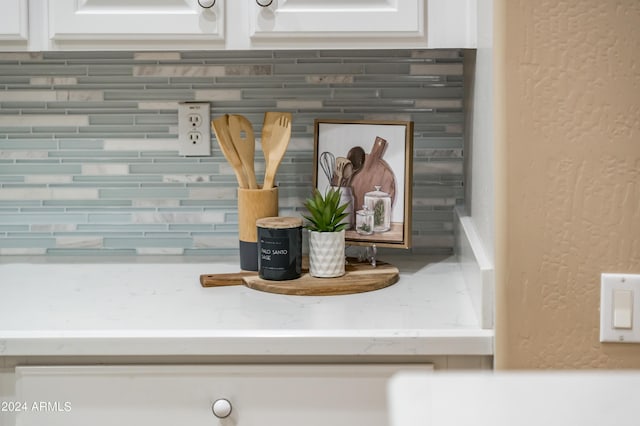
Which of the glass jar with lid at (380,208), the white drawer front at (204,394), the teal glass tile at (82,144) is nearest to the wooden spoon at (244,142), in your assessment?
the glass jar with lid at (380,208)

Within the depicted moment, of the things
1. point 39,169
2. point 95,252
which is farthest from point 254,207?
point 39,169

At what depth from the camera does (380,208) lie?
1856mm

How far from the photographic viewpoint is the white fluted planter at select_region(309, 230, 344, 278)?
5.74ft

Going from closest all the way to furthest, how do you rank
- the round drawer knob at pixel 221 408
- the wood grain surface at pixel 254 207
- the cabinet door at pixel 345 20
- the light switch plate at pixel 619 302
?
1. the light switch plate at pixel 619 302
2. the round drawer knob at pixel 221 408
3. the cabinet door at pixel 345 20
4. the wood grain surface at pixel 254 207

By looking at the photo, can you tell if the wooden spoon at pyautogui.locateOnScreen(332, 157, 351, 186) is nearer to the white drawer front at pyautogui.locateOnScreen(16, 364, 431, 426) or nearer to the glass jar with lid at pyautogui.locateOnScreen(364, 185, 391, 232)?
the glass jar with lid at pyautogui.locateOnScreen(364, 185, 391, 232)

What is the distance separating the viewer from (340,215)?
178 centimetres

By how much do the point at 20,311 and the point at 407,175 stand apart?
833 mm

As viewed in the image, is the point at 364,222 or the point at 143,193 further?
the point at 143,193

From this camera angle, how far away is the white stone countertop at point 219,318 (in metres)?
1.42

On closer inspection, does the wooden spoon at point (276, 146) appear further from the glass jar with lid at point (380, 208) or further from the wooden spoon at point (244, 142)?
the glass jar with lid at point (380, 208)

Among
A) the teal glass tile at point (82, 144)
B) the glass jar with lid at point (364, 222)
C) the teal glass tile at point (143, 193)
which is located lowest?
the glass jar with lid at point (364, 222)

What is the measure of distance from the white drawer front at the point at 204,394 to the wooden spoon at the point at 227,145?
0.54 meters

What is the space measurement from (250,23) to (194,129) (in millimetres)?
439

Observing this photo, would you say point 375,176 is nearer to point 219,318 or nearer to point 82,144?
point 219,318
